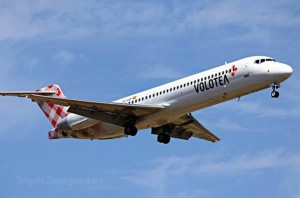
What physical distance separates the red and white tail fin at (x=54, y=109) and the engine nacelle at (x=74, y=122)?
5.25ft

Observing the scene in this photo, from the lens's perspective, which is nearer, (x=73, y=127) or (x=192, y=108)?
(x=192, y=108)

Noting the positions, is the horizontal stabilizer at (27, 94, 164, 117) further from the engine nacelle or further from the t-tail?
the t-tail

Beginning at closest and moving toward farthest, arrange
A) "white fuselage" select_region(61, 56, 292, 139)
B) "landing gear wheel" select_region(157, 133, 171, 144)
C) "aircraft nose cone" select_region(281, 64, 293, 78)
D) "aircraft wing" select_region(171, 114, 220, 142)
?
"aircraft nose cone" select_region(281, 64, 293, 78)
"white fuselage" select_region(61, 56, 292, 139)
"aircraft wing" select_region(171, 114, 220, 142)
"landing gear wheel" select_region(157, 133, 171, 144)

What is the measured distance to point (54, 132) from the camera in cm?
5581

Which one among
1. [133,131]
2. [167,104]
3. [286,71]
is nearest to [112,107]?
[133,131]

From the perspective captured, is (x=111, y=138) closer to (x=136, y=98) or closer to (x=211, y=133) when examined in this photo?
Result: (x=136, y=98)

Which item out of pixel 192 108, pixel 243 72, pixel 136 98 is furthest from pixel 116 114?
A: pixel 243 72

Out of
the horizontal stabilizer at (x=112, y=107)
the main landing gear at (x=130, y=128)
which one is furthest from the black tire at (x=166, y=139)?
Answer: the horizontal stabilizer at (x=112, y=107)

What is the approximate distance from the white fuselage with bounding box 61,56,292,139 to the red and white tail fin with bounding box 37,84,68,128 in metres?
7.54

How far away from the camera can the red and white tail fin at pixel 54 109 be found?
56281 mm

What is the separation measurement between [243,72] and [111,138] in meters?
11.7

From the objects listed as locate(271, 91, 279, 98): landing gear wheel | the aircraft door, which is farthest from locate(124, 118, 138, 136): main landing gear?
locate(271, 91, 279, 98): landing gear wheel

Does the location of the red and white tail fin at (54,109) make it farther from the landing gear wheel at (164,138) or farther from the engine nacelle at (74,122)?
the landing gear wheel at (164,138)

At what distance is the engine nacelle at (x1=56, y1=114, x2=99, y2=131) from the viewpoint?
53000mm
